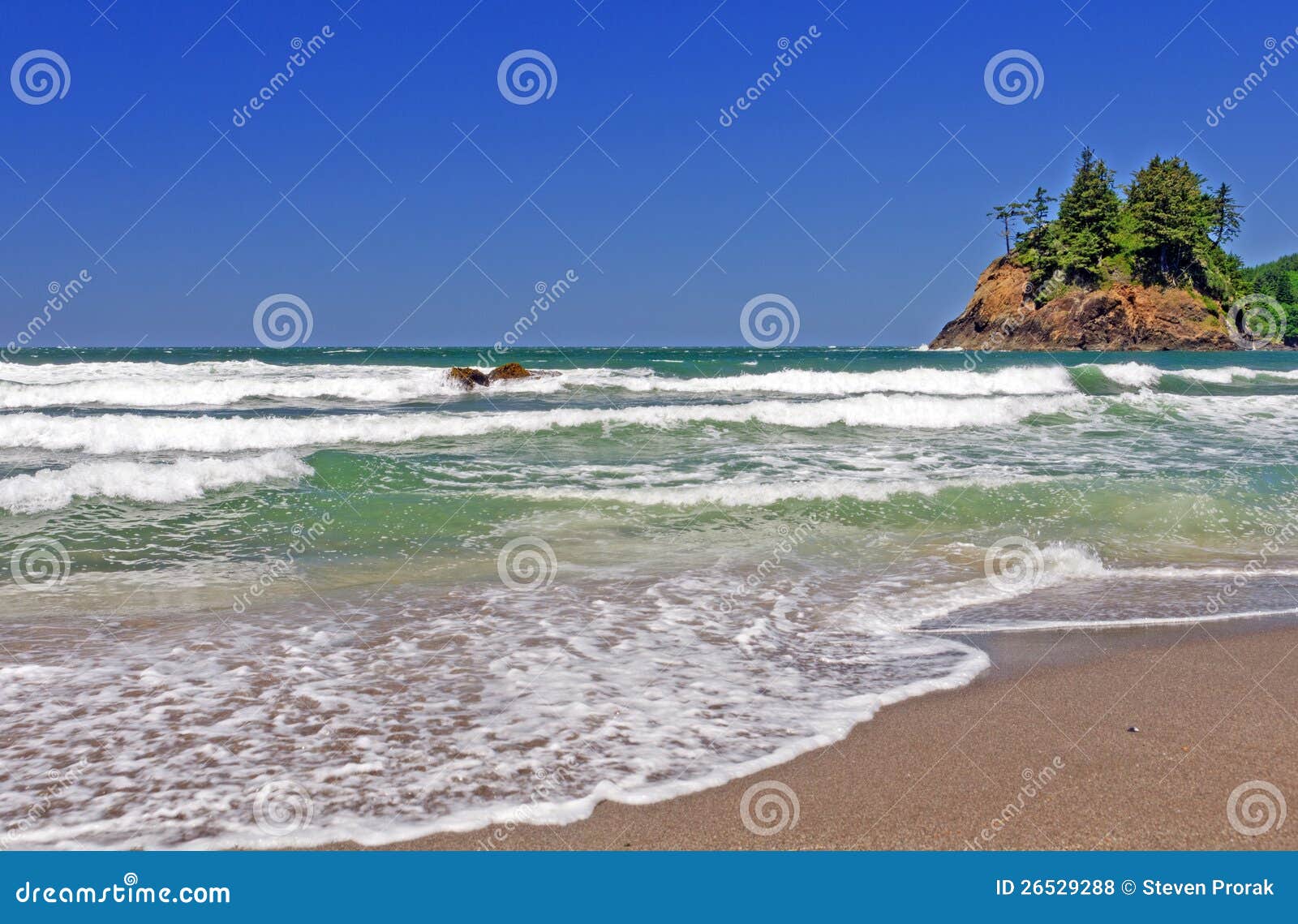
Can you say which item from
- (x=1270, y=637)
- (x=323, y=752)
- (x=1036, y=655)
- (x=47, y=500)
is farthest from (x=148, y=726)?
(x=47, y=500)

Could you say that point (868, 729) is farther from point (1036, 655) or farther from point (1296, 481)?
point (1296, 481)

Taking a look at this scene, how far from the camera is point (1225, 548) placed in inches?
266

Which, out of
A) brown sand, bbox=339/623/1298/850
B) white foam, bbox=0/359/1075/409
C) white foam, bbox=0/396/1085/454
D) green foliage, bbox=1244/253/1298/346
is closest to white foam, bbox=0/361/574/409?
white foam, bbox=0/359/1075/409

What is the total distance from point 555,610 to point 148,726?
89.3 inches

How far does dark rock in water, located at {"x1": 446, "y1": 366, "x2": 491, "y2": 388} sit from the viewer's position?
77.3ft

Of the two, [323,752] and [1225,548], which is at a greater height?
[1225,548]

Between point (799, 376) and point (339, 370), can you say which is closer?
point (799, 376)

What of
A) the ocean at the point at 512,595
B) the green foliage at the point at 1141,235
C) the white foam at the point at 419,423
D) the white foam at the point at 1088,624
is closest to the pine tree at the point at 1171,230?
the green foliage at the point at 1141,235

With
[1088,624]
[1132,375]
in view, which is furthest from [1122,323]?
[1088,624]

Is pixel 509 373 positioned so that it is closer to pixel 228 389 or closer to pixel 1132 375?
pixel 228 389

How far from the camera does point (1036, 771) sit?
9.89 ft

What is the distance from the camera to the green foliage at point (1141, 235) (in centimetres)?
6969

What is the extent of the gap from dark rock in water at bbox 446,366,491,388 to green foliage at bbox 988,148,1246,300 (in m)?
64.5

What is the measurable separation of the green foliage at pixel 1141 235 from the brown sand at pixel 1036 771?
253 ft
